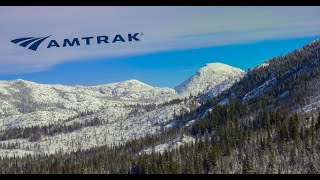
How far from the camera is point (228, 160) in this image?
19812 cm

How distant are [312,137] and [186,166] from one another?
53.2 meters
